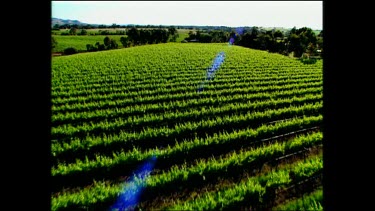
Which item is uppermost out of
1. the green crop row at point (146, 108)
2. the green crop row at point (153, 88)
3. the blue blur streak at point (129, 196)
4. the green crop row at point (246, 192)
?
the green crop row at point (153, 88)

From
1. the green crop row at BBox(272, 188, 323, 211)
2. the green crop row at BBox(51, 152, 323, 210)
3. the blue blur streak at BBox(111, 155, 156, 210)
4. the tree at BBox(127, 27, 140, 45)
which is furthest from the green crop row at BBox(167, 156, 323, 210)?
the tree at BBox(127, 27, 140, 45)

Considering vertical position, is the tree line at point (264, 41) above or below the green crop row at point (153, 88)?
above

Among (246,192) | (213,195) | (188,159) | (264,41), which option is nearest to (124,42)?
(264,41)

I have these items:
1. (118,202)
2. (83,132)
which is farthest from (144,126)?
(118,202)

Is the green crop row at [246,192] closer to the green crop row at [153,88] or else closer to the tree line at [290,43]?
the green crop row at [153,88]

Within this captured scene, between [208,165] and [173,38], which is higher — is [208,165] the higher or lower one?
the lower one

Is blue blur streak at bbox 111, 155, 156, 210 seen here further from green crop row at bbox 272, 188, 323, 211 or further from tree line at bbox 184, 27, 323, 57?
tree line at bbox 184, 27, 323, 57

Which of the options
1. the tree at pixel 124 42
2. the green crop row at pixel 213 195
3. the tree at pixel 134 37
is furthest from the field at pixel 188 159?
the tree at pixel 134 37

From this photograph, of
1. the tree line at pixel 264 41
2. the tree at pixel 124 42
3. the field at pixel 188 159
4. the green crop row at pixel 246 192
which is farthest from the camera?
the tree at pixel 124 42

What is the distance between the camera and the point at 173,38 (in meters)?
119

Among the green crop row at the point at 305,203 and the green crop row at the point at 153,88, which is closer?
the green crop row at the point at 305,203
